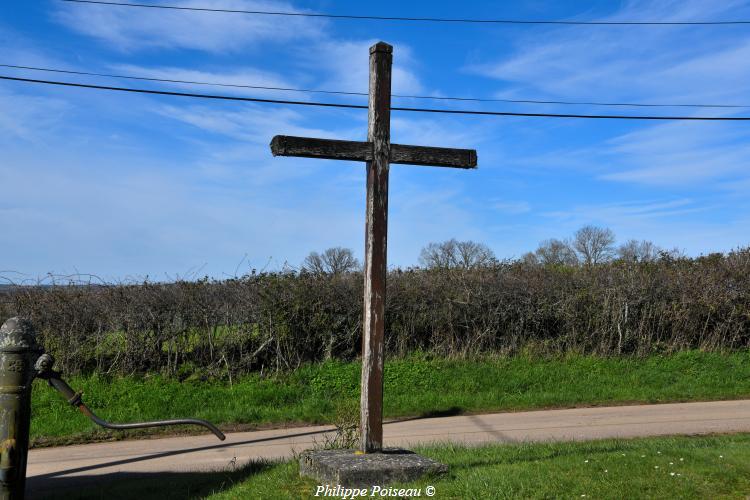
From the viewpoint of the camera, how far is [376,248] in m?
6.65

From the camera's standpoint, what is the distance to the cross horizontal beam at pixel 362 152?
657 centimetres

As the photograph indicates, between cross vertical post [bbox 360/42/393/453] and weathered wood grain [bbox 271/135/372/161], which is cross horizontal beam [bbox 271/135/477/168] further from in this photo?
cross vertical post [bbox 360/42/393/453]

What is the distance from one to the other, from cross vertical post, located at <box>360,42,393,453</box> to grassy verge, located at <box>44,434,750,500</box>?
81 cm

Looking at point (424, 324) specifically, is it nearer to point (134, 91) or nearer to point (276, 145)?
point (134, 91)

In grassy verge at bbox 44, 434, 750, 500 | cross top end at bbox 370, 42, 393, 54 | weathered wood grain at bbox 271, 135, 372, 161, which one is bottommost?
grassy verge at bbox 44, 434, 750, 500

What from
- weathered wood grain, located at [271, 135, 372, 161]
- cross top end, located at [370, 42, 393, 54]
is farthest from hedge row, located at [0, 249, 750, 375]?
cross top end, located at [370, 42, 393, 54]

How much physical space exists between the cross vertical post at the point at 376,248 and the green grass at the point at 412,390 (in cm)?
497

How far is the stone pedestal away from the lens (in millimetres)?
5955

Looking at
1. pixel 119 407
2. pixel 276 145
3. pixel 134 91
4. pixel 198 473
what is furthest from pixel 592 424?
pixel 134 91

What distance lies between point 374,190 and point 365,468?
8.27 feet

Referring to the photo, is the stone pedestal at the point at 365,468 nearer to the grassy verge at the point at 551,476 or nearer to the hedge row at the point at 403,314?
the grassy verge at the point at 551,476

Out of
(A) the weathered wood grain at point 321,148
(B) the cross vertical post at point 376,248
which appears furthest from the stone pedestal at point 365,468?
(A) the weathered wood grain at point 321,148

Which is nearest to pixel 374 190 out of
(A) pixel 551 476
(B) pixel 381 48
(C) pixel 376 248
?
(C) pixel 376 248

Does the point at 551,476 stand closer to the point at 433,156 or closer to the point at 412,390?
the point at 433,156
